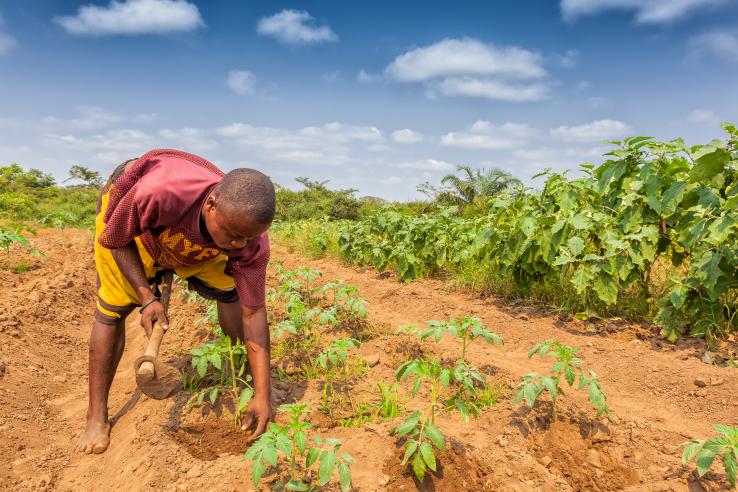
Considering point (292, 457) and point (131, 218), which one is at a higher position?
point (131, 218)

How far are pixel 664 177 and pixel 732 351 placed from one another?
1.30 meters

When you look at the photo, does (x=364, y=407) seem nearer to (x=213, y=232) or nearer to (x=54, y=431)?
(x=213, y=232)

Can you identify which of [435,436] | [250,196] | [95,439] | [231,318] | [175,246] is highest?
[250,196]

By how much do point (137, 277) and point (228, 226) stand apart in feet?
2.27

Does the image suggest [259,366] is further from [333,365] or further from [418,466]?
[418,466]

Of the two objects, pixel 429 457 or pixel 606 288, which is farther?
pixel 606 288

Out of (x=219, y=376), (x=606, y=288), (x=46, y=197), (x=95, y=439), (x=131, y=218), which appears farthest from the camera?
(x=46, y=197)

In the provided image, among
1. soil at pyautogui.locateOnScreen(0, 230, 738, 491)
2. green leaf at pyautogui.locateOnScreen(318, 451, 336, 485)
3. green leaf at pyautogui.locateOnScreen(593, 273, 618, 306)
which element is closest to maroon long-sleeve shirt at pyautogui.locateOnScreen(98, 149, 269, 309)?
soil at pyautogui.locateOnScreen(0, 230, 738, 491)

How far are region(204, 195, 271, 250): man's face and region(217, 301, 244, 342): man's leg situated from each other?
2.61 ft

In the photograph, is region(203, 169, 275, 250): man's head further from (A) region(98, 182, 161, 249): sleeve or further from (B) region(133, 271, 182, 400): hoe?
(B) region(133, 271, 182, 400): hoe

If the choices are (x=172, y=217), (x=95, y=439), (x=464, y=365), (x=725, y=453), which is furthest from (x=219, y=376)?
(x=725, y=453)

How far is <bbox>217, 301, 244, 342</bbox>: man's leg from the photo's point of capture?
3.03m

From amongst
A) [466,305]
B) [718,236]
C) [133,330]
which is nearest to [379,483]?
[718,236]

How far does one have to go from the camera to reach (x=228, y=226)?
2.10 meters
